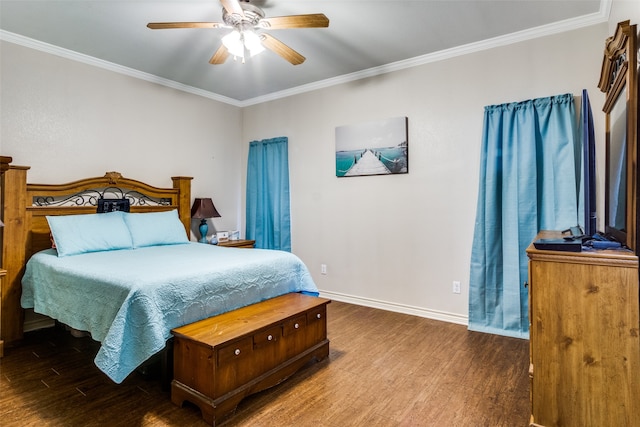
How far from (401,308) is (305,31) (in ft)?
9.18

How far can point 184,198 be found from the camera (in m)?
4.20

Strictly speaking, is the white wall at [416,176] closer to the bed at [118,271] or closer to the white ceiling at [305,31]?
the white ceiling at [305,31]

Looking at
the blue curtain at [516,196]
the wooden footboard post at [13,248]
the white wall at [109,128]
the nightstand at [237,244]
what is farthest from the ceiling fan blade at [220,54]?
the blue curtain at [516,196]

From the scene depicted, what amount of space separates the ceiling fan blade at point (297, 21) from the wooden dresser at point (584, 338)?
1.78 metres

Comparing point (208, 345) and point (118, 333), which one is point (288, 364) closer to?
point (208, 345)

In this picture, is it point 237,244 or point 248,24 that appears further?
point 237,244

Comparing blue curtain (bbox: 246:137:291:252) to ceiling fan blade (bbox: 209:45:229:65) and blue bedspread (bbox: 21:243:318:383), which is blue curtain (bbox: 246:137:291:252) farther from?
ceiling fan blade (bbox: 209:45:229:65)

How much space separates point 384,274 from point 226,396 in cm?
230

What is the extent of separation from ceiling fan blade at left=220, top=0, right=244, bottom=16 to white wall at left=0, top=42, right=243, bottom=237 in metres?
2.24

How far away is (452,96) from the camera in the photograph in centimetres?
337

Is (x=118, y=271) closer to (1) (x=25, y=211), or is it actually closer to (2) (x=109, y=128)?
(1) (x=25, y=211)

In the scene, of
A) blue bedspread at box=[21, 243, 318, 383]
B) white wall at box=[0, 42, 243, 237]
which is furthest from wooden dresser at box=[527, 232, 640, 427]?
white wall at box=[0, 42, 243, 237]

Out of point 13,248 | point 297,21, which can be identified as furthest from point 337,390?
point 13,248

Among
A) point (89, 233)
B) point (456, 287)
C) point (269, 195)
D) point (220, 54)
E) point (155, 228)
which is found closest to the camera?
point (220, 54)
